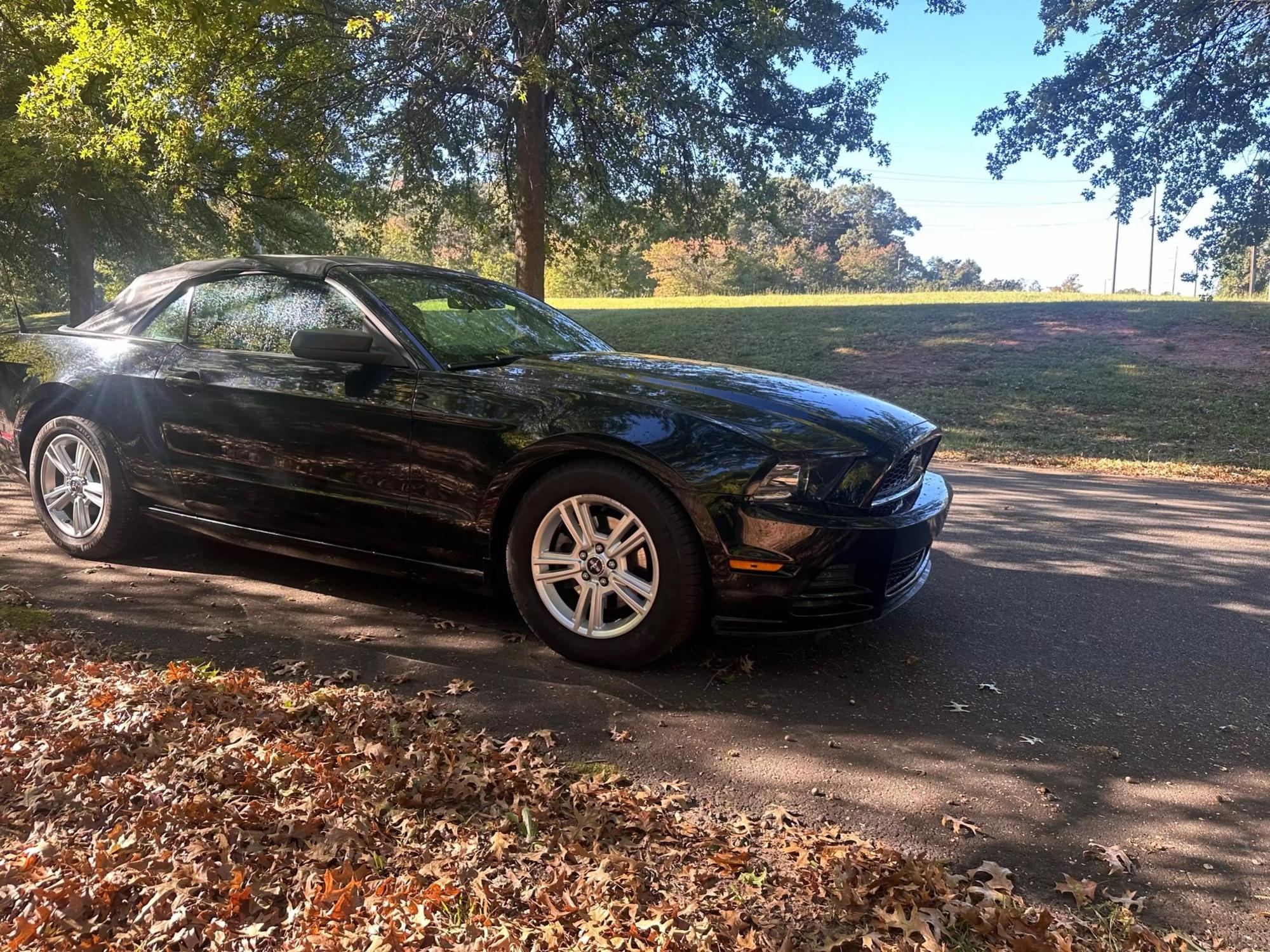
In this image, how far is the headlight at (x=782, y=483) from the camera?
3105 millimetres

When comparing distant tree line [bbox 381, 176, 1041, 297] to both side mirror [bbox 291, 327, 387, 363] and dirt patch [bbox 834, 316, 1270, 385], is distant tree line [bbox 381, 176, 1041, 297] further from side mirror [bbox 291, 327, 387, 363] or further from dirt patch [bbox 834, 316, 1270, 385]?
side mirror [bbox 291, 327, 387, 363]

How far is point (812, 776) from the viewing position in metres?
2.64

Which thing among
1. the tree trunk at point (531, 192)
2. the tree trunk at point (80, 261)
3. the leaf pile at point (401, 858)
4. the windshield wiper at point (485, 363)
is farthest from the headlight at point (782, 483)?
the tree trunk at point (80, 261)

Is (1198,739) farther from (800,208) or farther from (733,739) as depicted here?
(800,208)

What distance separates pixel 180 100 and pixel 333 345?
461 inches

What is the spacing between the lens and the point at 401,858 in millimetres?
2100

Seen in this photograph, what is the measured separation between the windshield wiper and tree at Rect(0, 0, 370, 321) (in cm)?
686

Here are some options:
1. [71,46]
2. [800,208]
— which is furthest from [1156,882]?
[71,46]

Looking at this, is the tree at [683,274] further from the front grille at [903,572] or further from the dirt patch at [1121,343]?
the front grille at [903,572]

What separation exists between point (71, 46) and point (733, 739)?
59.9 ft

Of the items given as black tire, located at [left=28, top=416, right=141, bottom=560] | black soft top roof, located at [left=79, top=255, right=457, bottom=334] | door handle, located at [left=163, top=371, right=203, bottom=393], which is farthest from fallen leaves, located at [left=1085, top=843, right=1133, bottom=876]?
black tire, located at [left=28, top=416, right=141, bottom=560]

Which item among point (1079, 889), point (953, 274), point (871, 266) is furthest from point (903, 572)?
point (953, 274)

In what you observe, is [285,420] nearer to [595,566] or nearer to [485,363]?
[485,363]

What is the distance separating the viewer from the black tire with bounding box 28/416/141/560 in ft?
14.7
